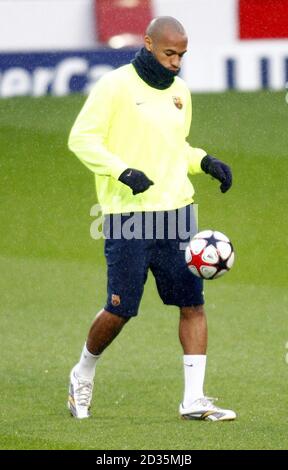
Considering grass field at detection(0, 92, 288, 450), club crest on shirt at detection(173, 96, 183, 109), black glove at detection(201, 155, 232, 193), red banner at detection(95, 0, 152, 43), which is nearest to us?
grass field at detection(0, 92, 288, 450)

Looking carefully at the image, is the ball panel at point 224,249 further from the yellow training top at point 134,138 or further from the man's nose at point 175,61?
the man's nose at point 175,61

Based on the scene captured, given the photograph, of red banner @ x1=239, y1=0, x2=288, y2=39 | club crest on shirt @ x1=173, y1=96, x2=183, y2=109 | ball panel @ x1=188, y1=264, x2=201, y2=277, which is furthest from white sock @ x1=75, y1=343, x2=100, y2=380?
red banner @ x1=239, y1=0, x2=288, y2=39

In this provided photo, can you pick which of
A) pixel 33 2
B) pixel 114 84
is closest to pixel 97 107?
pixel 114 84

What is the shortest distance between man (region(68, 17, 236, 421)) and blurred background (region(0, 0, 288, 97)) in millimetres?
11207

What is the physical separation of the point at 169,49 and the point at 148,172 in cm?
76

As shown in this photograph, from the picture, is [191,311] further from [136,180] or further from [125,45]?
[125,45]

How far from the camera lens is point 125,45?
22203mm

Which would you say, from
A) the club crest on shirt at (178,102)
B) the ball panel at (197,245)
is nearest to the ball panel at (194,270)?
the ball panel at (197,245)

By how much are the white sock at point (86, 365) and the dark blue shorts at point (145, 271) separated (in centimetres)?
38

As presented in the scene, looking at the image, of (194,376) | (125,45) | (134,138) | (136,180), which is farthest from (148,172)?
(125,45)

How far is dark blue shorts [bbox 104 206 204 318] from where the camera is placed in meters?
10.0

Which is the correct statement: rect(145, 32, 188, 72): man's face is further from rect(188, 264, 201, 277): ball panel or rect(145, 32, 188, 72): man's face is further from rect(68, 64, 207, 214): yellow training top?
rect(188, 264, 201, 277): ball panel
